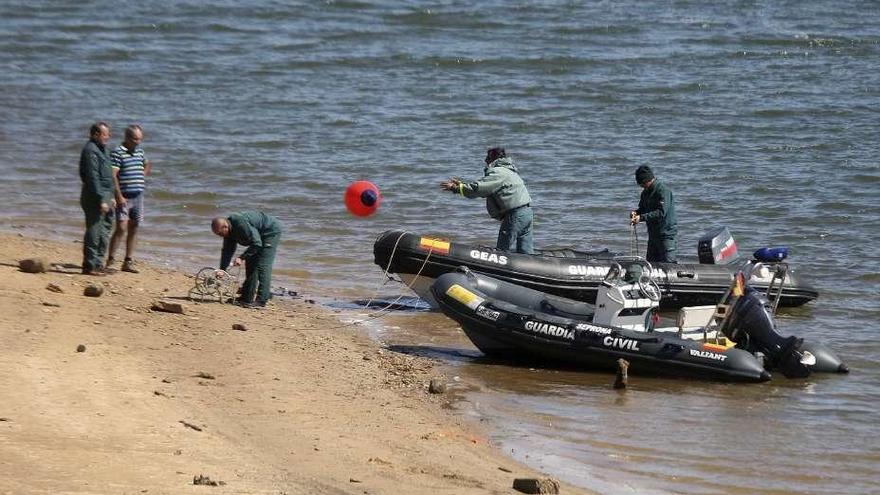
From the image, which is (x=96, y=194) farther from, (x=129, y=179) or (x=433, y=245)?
(x=433, y=245)

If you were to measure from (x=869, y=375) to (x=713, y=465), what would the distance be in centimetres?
281

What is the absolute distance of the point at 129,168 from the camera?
11.6 meters

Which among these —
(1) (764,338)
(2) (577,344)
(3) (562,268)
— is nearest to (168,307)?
(2) (577,344)

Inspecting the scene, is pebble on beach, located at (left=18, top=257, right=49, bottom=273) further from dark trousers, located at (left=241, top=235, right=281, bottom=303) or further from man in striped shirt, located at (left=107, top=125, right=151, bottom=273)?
dark trousers, located at (left=241, top=235, right=281, bottom=303)

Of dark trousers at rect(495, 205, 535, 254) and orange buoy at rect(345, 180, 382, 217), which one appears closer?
orange buoy at rect(345, 180, 382, 217)

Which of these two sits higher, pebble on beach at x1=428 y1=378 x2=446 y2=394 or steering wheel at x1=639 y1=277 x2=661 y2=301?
steering wheel at x1=639 y1=277 x2=661 y2=301

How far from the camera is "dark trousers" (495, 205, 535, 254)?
1254 cm

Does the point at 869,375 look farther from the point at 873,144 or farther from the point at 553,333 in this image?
the point at 873,144

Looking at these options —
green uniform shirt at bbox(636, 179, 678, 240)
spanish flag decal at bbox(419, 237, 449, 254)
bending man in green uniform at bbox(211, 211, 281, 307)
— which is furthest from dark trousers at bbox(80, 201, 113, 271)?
green uniform shirt at bbox(636, 179, 678, 240)

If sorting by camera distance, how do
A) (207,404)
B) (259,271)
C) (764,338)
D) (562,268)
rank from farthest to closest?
(562,268), (259,271), (764,338), (207,404)

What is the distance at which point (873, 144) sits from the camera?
1861 centimetres

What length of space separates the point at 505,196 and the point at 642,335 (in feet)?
7.87

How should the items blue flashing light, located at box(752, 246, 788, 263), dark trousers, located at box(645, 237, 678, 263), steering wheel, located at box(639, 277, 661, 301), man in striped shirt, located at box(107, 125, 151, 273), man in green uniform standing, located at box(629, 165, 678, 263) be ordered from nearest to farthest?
1. blue flashing light, located at box(752, 246, 788, 263)
2. steering wheel, located at box(639, 277, 661, 301)
3. man in striped shirt, located at box(107, 125, 151, 273)
4. man in green uniform standing, located at box(629, 165, 678, 263)
5. dark trousers, located at box(645, 237, 678, 263)

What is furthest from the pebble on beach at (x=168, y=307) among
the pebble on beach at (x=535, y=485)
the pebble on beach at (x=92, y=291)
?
the pebble on beach at (x=535, y=485)
